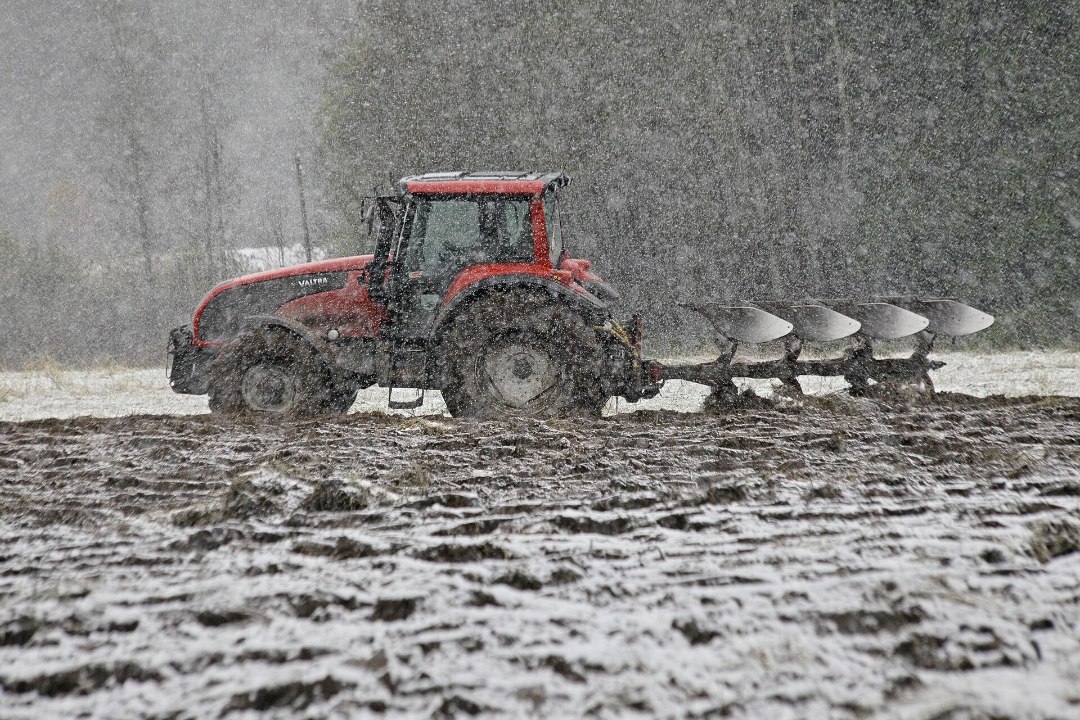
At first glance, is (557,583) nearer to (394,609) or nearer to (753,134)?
(394,609)

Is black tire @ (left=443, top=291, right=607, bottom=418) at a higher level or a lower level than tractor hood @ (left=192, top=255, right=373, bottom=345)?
lower

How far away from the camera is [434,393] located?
33.3 ft

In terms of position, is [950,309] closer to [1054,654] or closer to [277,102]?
[1054,654]

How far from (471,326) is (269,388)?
166 cm

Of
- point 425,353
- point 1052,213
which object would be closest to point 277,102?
point 1052,213

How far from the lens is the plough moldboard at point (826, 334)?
21.6ft

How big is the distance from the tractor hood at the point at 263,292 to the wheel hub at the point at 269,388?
Answer: 0.62 meters

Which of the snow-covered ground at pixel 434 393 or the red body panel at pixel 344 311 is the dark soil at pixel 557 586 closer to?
the red body panel at pixel 344 311

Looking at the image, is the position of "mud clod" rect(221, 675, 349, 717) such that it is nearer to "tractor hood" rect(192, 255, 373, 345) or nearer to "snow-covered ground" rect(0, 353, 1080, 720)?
"snow-covered ground" rect(0, 353, 1080, 720)

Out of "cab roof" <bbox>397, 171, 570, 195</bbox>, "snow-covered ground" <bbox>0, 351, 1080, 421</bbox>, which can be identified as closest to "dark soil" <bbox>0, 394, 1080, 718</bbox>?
"cab roof" <bbox>397, 171, 570, 195</bbox>

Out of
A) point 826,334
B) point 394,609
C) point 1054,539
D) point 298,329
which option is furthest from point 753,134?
point 394,609

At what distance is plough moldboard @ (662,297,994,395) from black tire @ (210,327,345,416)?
2.67 metres

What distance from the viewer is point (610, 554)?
2.68 m

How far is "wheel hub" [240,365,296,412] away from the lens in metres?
6.48
